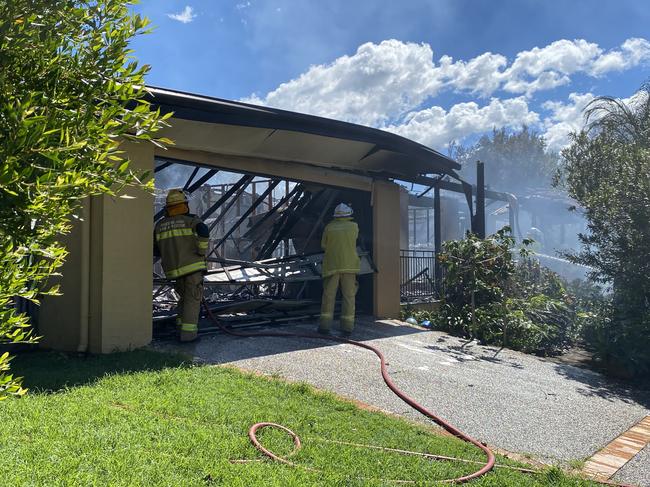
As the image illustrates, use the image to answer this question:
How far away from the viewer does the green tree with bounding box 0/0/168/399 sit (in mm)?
1505

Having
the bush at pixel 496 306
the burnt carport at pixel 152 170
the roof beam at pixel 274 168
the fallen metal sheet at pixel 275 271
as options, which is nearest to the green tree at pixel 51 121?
the burnt carport at pixel 152 170

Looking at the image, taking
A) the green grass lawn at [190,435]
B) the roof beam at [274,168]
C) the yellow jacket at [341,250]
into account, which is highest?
the roof beam at [274,168]

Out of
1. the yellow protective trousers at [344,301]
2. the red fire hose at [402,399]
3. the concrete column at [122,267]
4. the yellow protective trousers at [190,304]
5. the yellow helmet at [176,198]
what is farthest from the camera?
the yellow protective trousers at [344,301]

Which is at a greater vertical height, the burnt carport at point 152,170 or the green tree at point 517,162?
the green tree at point 517,162

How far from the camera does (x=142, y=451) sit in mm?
2861

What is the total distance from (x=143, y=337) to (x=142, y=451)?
11.2 feet

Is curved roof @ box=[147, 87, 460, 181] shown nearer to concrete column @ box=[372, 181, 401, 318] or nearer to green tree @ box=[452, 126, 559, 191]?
concrete column @ box=[372, 181, 401, 318]

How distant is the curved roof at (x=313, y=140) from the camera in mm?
6120

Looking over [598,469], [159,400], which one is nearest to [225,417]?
[159,400]

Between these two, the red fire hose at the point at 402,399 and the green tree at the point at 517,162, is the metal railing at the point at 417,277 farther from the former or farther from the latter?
the green tree at the point at 517,162

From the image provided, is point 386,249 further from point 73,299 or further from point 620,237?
point 73,299

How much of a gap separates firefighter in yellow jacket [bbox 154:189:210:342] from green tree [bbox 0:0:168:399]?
4.48 metres

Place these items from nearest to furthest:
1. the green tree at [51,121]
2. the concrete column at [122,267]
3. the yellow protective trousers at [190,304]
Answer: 1. the green tree at [51,121]
2. the concrete column at [122,267]
3. the yellow protective trousers at [190,304]

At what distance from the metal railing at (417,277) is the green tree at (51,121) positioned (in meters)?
9.81
